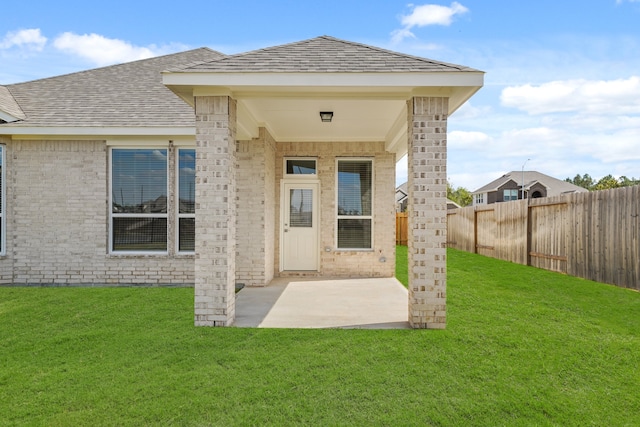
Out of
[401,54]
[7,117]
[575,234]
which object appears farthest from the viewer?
[575,234]

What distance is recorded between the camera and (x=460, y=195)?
56531 mm

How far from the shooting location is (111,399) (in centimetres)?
315

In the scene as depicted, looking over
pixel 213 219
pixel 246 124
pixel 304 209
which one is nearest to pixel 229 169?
pixel 213 219

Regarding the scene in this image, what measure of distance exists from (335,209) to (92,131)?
5379 millimetres

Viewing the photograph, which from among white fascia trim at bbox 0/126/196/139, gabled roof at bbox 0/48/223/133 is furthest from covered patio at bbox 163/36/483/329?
gabled roof at bbox 0/48/223/133

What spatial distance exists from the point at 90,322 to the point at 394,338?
403cm

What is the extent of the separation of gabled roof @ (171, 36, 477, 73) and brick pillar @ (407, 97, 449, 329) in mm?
768

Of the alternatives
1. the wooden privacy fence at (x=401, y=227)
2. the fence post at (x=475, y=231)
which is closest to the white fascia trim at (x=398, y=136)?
the fence post at (x=475, y=231)

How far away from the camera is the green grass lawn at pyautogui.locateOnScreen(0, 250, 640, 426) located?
297 cm

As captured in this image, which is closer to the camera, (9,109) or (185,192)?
(9,109)

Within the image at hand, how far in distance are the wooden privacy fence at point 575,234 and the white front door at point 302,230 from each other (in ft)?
19.8

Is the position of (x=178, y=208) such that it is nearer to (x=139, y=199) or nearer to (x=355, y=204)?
(x=139, y=199)

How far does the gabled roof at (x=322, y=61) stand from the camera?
498 cm

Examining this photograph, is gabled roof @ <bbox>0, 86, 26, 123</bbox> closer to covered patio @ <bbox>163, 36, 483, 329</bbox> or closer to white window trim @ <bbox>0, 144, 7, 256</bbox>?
white window trim @ <bbox>0, 144, 7, 256</bbox>
